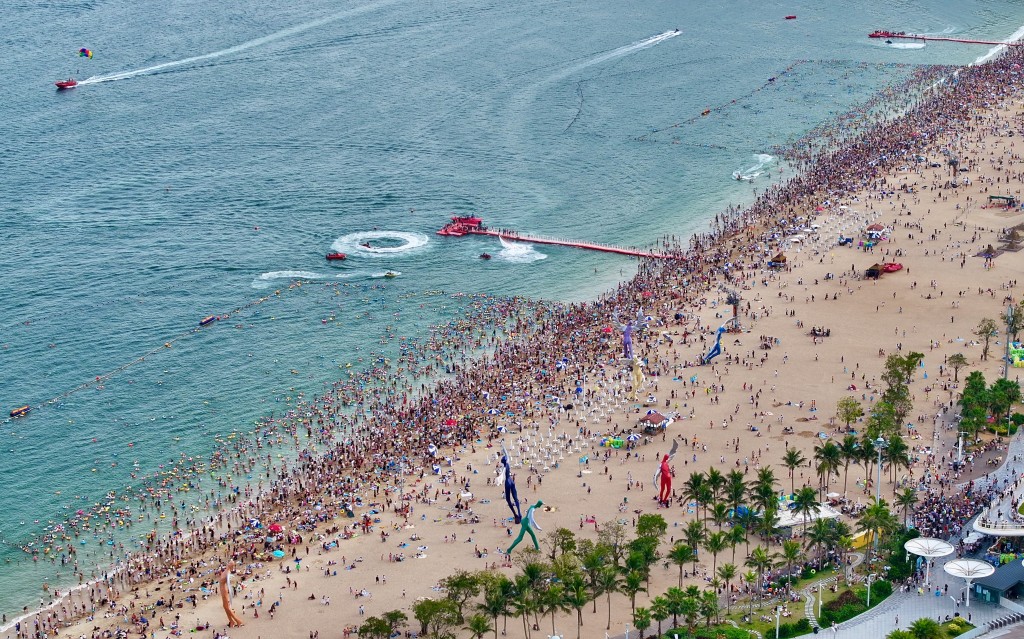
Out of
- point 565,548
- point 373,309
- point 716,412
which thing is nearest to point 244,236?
point 373,309

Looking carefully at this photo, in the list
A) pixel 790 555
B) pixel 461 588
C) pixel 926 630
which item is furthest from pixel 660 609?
pixel 926 630

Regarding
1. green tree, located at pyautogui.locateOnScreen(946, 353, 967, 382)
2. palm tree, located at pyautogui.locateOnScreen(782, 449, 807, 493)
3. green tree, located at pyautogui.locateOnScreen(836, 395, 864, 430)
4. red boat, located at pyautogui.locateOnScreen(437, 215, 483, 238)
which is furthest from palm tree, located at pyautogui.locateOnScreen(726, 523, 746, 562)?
red boat, located at pyautogui.locateOnScreen(437, 215, 483, 238)

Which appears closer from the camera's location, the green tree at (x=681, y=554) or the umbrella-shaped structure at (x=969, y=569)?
the umbrella-shaped structure at (x=969, y=569)

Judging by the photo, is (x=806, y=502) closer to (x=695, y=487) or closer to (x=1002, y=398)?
(x=695, y=487)

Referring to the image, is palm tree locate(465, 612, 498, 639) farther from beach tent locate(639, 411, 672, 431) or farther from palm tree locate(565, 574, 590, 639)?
beach tent locate(639, 411, 672, 431)

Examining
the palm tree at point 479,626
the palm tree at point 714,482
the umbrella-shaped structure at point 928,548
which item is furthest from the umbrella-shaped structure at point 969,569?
the palm tree at point 479,626

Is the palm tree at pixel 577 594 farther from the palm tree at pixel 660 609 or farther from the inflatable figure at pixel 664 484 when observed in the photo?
the inflatable figure at pixel 664 484
